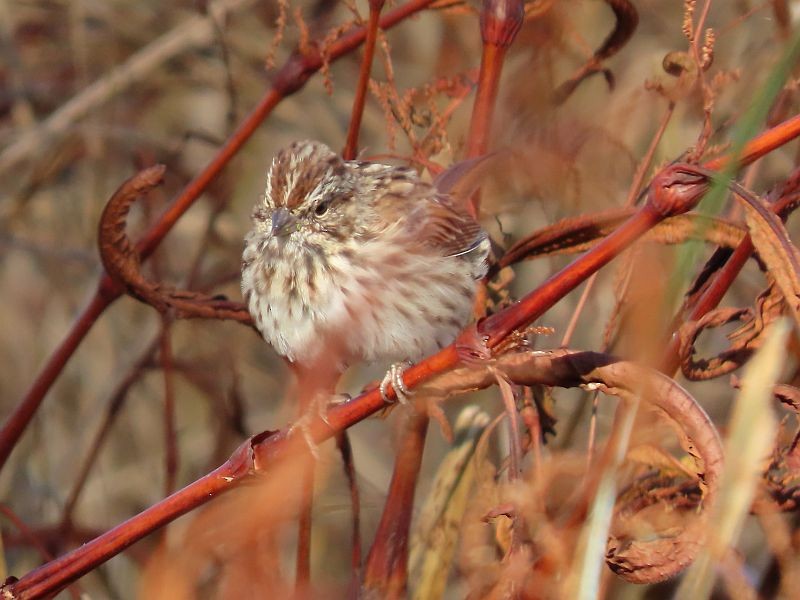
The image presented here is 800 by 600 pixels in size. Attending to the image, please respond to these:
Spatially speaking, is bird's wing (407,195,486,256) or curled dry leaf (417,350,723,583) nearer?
curled dry leaf (417,350,723,583)

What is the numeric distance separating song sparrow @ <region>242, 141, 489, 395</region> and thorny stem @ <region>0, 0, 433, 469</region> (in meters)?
0.32

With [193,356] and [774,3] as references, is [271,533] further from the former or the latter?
[193,356]

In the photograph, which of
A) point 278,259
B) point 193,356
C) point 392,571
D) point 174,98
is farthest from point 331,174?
point 174,98

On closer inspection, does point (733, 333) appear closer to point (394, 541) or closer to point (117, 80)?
point (394, 541)

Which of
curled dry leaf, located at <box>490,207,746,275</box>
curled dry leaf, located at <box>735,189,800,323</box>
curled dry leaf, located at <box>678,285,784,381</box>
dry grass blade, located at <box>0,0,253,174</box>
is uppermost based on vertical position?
dry grass blade, located at <box>0,0,253,174</box>

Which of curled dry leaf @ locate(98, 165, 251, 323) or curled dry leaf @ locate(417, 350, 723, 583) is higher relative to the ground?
curled dry leaf @ locate(98, 165, 251, 323)

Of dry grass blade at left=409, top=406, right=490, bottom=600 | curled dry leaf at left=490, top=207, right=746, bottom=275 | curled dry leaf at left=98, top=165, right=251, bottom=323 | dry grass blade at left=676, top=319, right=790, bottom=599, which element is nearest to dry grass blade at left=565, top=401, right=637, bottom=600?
dry grass blade at left=676, top=319, right=790, bottom=599

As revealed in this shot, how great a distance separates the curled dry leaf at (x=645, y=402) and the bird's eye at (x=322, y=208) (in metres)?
1.43

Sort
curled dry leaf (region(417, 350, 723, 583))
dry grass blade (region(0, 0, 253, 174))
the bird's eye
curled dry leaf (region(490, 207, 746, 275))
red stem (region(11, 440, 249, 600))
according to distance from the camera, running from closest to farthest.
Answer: curled dry leaf (region(417, 350, 723, 583))
red stem (region(11, 440, 249, 600))
curled dry leaf (region(490, 207, 746, 275))
the bird's eye
dry grass blade (region(0, 0, 253, 174))

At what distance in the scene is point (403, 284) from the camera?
295 centimetres

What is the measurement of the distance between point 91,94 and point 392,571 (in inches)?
126

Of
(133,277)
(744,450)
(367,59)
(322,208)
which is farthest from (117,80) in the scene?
(744,450)

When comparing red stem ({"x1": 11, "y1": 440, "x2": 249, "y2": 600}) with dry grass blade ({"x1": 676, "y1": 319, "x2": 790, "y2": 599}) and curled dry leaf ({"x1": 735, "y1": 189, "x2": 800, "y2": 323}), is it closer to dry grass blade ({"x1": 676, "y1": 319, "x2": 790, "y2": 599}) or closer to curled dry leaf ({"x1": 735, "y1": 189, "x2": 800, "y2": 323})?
dry grass blade ({"x1": 676, "y1": 319, "x2": 790, "y2": 599})

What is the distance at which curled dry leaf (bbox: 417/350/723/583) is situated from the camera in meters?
1.48
